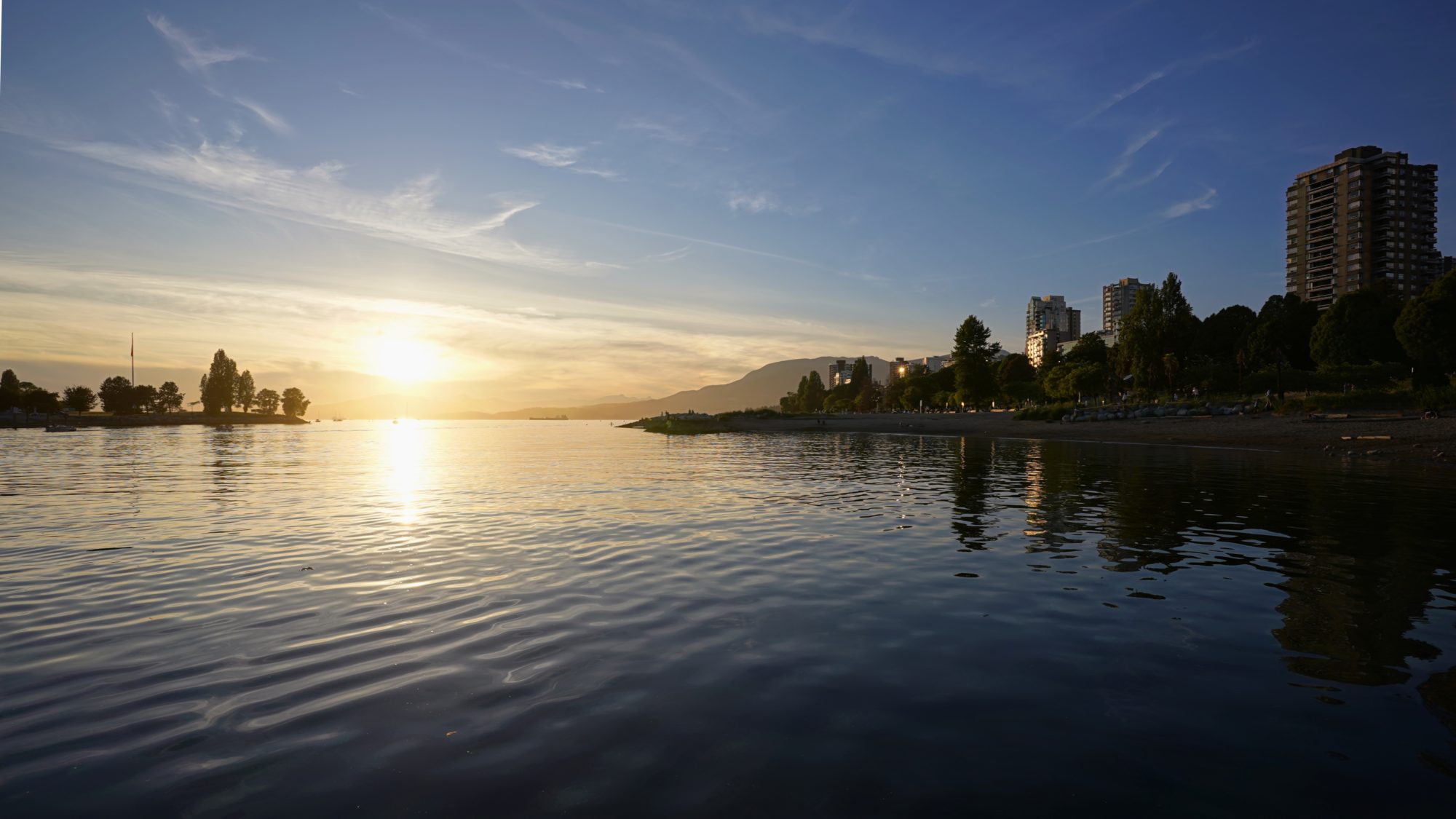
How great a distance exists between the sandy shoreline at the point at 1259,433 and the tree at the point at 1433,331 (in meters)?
32.8

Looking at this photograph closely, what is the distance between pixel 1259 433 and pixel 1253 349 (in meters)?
72.6

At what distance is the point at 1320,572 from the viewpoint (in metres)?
13.5

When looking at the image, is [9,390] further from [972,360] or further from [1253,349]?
[1253,349]

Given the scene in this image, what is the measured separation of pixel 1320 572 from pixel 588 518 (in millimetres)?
18195

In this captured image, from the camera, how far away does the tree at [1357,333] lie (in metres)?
98.7

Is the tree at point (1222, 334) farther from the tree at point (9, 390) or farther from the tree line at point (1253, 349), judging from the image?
the tree at point (9, 390)

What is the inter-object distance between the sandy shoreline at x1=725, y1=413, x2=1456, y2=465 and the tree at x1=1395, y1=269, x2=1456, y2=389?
32807 millimetres

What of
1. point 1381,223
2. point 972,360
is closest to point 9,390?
point 972,360

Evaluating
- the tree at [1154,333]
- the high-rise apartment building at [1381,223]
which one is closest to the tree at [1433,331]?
the tree at [1154,333]

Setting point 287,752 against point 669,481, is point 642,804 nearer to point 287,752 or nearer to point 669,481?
point 287,752

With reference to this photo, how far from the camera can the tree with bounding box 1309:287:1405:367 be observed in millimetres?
98688

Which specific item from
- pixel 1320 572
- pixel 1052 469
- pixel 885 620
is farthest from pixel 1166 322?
pixel 885 620

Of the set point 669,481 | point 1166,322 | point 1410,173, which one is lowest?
point 669,481

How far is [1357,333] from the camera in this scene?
100188mm
